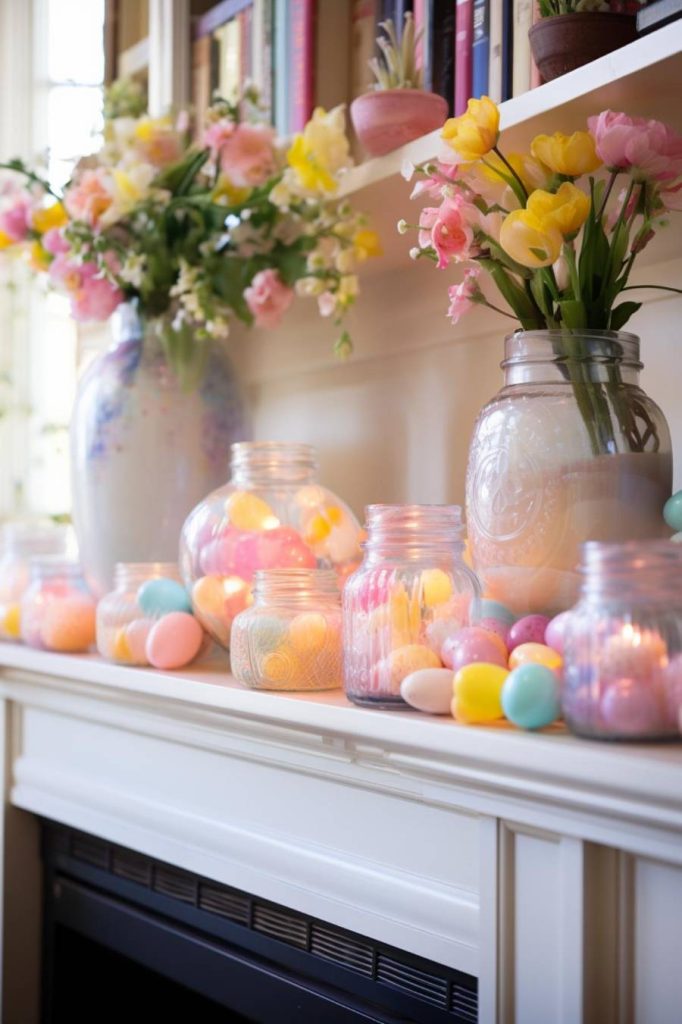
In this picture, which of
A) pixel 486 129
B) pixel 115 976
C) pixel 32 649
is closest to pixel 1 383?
pixel 32 649

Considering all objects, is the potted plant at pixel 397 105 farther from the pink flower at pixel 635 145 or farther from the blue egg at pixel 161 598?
the blue egg at pixel 161 598

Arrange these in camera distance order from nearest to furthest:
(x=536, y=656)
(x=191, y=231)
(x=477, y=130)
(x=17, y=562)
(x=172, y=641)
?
(x=536, y=656) < (x=477, y=130) < (x=172, y=641) < (x=191, y=231) < (x=17, y=562)

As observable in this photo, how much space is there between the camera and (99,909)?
4.42 ft

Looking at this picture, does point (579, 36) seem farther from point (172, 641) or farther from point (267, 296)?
point (172, 641)

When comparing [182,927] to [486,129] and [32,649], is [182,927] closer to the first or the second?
[32,649]

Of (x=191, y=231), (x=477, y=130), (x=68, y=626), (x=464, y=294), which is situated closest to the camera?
(x=477, y=130)

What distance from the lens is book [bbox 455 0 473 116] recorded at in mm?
1147

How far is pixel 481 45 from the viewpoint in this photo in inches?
44.6

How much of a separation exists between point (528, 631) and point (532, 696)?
120 millimetres

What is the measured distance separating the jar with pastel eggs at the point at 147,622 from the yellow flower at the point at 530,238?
512 millimetres

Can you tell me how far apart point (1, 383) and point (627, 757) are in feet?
6.39

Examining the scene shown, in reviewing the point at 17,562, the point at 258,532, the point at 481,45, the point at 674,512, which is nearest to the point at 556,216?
the point at 674,512

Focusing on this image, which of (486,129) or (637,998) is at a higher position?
(486,129)

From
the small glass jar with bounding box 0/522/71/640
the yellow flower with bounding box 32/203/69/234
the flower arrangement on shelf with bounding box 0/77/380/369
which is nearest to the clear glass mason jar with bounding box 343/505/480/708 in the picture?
the flower arrangement on shelf with bounding box 0/77/380/369
